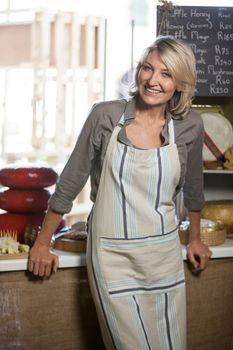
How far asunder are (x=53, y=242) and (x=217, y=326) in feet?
2.17

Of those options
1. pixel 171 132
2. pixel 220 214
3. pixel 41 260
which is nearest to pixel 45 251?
pixel 41 260

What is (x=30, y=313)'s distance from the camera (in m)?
2.02

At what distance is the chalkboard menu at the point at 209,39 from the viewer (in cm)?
264

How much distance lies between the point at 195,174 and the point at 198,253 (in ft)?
0.94

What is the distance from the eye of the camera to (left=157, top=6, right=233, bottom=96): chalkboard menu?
2639 millimetres

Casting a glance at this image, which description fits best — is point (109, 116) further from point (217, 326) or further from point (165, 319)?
point (217, 326)

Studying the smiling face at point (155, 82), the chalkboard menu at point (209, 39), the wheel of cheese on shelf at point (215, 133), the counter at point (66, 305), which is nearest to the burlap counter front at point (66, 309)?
the counter at point (66, 305)

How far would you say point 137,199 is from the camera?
1.80 m

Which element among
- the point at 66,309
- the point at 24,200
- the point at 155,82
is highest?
the point at 155,82

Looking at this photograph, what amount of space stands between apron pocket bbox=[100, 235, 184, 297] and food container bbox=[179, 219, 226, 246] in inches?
15.9

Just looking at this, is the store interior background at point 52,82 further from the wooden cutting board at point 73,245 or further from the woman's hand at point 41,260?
the woman's hand at point 41,260

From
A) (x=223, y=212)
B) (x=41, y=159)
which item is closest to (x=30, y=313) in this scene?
(x=223, y=212)

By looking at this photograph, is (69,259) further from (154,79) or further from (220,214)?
(220,214)

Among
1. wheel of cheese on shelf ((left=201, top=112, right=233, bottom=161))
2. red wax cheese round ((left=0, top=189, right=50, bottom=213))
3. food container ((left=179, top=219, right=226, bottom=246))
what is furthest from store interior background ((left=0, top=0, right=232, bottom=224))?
food container ((left=179, top=219, right=226, bottom=246))
